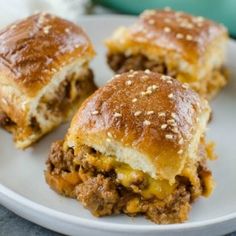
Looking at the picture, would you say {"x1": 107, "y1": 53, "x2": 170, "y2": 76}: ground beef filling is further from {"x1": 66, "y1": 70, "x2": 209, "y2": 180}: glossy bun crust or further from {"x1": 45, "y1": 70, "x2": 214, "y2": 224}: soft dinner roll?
{"x1": 45, "y1": 70, "x2": 214, "y2": 224}: soft dinner roll

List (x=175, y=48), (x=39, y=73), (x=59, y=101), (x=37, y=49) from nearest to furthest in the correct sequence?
(x=39, y=73) < (x=37, y=49) < (x=59, y=101) < (x=175, y=48)

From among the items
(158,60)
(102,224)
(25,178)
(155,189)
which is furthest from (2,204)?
(158,60)

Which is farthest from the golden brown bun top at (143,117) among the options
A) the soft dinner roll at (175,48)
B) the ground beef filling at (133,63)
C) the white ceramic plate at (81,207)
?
the ground beef filling at (133,63)

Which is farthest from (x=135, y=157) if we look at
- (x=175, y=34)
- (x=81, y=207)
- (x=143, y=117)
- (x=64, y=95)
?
(x=175, y=34)

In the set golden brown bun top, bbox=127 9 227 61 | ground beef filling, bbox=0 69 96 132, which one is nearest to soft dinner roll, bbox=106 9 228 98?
golden brown bun top, bbox=127 9 227 61

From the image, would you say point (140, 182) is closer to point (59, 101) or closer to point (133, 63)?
point (59, 101)

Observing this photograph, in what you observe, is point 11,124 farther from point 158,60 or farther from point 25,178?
point 158,60
